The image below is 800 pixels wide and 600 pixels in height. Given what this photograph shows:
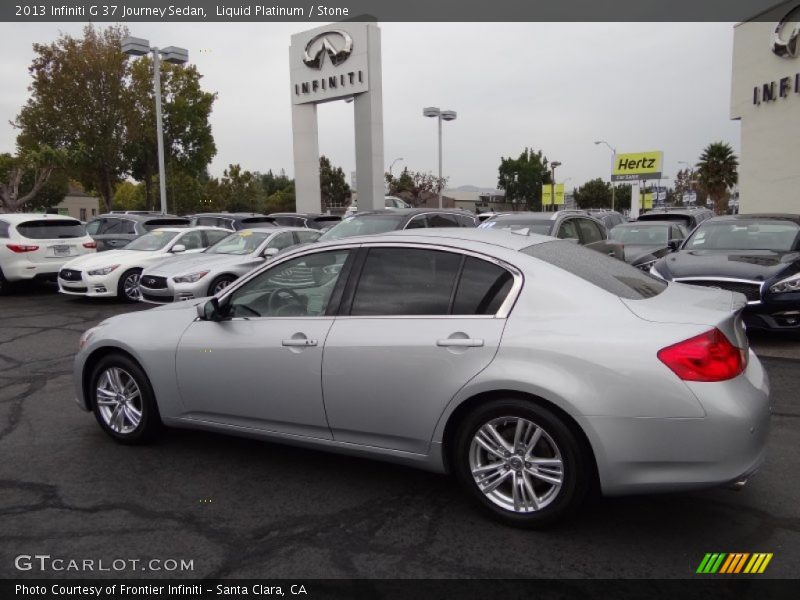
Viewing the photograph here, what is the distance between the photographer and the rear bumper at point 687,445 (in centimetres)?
296

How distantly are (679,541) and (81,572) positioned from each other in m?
2.94

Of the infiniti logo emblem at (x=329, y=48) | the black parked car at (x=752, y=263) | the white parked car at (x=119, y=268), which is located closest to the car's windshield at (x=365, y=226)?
the white parked car at (x=119, y=268)

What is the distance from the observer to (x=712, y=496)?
3730 millimetres

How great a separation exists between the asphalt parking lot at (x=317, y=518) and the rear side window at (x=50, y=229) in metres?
9.40

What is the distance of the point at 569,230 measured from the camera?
9.98 m

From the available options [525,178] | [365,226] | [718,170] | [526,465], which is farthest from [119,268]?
[525,178]

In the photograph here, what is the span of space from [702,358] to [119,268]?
11.1 m

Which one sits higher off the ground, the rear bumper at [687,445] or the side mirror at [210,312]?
the side mirror at [210,312]

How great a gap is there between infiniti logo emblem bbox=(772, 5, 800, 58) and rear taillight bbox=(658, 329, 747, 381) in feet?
67.8

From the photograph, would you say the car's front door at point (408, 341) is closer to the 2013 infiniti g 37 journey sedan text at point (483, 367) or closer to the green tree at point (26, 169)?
the 2013 infiniti g 37 journey sedan text at point (483, 367)

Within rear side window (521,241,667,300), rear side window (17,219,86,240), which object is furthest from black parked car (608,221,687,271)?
rear side window (17,219,86,240)

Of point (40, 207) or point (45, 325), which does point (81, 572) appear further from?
point (40, 207)

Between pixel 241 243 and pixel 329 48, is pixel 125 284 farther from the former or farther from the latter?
pixel 329 48

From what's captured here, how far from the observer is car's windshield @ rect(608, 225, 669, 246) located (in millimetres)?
13383
